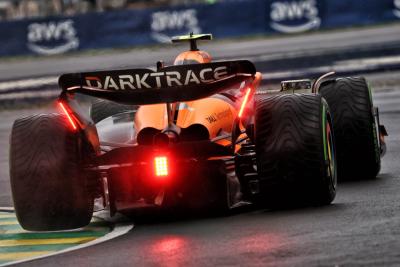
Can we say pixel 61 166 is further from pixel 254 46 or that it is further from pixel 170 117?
pixel 254 46

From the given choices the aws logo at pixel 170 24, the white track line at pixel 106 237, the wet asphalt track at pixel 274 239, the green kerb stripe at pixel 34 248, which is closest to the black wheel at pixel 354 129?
the wet asphalt track at pixel 274 239

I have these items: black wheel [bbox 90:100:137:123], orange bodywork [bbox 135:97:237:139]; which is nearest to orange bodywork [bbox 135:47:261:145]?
orange bodywork [bbox 135:97:237:139]

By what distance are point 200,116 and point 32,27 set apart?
109 ft

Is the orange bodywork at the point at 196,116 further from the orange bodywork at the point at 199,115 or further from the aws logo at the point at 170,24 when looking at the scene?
the aws logo at the point at 170,24

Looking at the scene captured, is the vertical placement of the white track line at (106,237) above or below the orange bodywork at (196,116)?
below

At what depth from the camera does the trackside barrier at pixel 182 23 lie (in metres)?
42.0

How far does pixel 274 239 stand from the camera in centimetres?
850

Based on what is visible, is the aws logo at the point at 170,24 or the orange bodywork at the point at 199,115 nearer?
the orange bodywork at the point at 199,115

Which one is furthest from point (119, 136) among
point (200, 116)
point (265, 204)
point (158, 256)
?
point (158, 256)

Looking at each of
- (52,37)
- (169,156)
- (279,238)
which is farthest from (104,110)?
(52,37)

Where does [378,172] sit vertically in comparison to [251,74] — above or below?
below

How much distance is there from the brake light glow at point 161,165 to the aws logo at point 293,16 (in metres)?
32.6

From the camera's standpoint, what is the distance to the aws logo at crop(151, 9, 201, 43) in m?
42.9

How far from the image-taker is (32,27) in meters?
42.8
